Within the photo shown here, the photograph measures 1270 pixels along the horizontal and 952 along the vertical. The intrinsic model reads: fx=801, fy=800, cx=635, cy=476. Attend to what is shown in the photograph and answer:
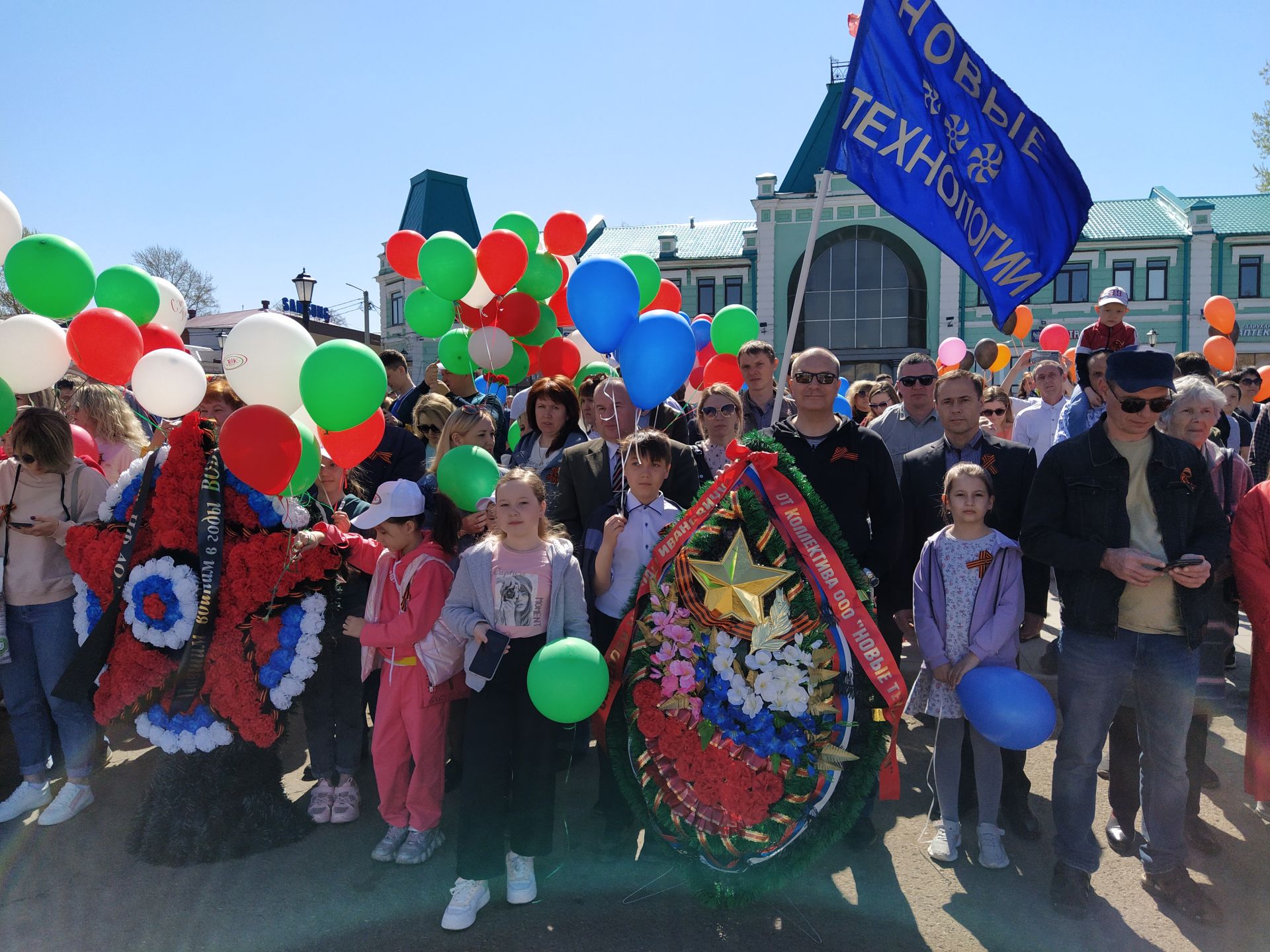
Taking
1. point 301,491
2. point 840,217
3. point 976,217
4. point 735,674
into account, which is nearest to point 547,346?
point 301,491

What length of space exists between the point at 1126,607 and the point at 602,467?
232cm

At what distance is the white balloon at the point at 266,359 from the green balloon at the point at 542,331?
2.40m

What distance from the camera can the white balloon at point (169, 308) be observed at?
5012mm

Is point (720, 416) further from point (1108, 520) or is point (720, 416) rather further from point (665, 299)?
point (665, 299)

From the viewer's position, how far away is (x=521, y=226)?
6.13 meters

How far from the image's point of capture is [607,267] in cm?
423

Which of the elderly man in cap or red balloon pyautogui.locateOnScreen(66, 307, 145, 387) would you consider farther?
red balloon pyautogui.locateOnScreen(66, 307, 145, 387)

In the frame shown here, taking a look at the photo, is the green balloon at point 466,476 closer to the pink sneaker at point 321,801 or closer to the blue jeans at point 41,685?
the pink sneaker at point 321,801

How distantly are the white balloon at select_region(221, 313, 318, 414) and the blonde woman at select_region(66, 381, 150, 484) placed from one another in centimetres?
150

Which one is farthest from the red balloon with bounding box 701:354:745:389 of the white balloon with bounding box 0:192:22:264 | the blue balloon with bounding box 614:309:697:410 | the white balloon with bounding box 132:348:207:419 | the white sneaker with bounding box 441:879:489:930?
the white balloon with bounding box 0:192:22:264

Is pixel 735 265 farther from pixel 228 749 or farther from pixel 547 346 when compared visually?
pixel 228 749

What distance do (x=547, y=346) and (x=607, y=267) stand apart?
1.48m

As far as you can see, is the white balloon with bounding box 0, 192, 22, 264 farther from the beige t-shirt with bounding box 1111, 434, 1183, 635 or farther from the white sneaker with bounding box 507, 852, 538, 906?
the beige t-shirt with bounding box 1111, 434, 1183, 635

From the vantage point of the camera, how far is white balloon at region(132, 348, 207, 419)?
3736 mm
